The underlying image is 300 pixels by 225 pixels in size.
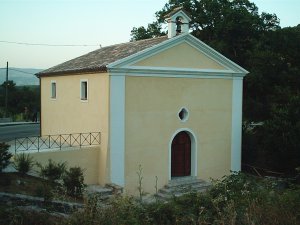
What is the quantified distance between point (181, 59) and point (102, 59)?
11.9 ft

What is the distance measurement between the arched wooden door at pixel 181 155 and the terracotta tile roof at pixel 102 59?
4.49m

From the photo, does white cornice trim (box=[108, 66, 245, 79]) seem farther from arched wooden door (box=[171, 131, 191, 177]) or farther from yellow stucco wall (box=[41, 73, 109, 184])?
arched wooden door (box=[171, 131, 191, 177])

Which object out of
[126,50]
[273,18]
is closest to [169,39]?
[126,50]

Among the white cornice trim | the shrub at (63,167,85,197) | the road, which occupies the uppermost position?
the white cornice trim

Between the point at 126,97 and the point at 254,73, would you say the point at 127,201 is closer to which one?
the point at 126,97

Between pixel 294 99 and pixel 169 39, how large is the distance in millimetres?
6940

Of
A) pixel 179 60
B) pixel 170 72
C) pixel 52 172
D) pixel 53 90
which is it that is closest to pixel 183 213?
pixel 52 172

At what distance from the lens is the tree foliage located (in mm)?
18359

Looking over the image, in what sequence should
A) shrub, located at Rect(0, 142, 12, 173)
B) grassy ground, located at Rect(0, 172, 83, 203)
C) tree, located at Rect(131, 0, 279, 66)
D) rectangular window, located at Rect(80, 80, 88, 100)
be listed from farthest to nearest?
tree, located at Rect(131, 0, 279, 66), rectangular window, located at Rect(80, 80, 88, 100), shrub, located at Rect(0, 142, 12, 173), grassy ground, located at Rect(0, 172, 83, 203)

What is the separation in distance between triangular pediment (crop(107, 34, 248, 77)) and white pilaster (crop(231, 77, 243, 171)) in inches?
25.8

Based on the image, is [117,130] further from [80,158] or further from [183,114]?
[183,114]

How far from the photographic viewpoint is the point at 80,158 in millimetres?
15648

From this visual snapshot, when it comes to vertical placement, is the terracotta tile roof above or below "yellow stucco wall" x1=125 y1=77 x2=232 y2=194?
above

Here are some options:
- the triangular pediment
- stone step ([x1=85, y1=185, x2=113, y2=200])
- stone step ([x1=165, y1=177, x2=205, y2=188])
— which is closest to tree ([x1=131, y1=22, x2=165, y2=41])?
the triangular pediment
